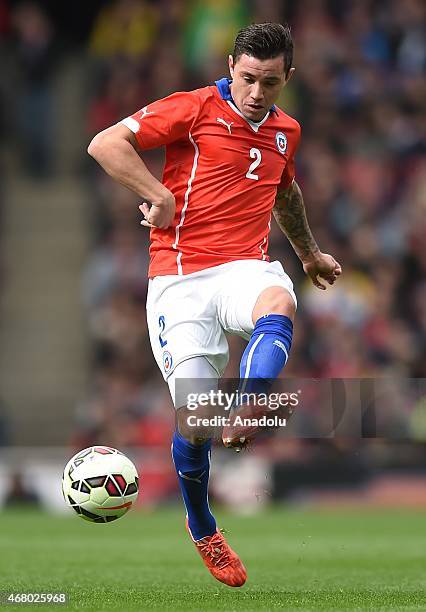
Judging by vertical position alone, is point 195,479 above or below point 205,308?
below

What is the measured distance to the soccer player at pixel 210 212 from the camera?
20.5ft

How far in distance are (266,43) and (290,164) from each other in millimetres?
869

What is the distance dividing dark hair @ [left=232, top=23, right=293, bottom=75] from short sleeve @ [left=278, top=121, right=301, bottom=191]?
543 millimetres

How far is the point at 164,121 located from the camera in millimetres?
6402

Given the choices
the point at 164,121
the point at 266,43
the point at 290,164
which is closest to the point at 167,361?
the point at 164,121

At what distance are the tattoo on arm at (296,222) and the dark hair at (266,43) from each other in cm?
97

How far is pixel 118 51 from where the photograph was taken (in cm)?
1880

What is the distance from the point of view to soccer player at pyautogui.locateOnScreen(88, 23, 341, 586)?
626cm

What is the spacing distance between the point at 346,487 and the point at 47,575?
7.77 metres

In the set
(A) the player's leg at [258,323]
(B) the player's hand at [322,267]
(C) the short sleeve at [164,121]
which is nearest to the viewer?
(A) the player's leg at [258,323]

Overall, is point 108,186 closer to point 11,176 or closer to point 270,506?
point 11,176

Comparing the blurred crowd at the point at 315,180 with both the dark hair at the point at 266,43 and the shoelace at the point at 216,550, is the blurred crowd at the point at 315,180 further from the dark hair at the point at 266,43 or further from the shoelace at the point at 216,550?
the dark hair at the point at 266,43

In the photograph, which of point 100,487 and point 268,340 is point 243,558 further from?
point 268,340

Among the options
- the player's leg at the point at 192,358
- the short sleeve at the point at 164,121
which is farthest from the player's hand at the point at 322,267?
the short sleeve at the point at 164,121
